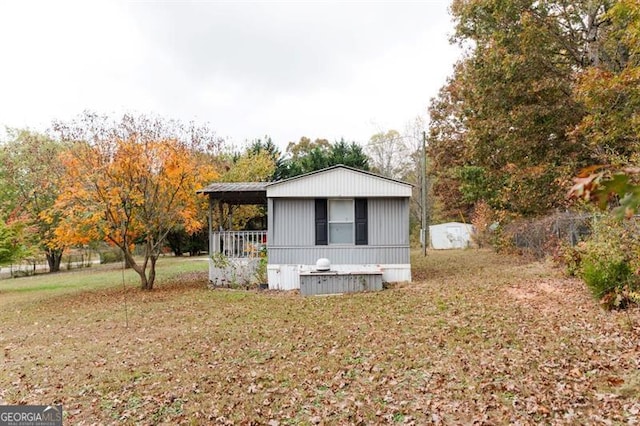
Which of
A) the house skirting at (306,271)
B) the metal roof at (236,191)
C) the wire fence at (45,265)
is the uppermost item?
the metal roof at (236,191)

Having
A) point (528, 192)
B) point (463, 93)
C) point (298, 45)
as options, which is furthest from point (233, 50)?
point (528, 192)

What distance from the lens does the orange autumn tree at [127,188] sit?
35.7 ft

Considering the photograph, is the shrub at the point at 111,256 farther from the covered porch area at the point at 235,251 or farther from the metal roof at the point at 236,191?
the covered porch area at the point at 235,251

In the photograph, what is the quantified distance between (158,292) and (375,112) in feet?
79.6

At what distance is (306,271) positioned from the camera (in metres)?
11.4

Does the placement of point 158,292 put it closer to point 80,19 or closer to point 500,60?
point 80,19

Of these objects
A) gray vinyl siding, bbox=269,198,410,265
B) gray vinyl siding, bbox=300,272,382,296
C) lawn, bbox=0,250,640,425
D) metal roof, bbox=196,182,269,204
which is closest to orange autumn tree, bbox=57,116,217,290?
metal roof, bbox=196,182,269,204

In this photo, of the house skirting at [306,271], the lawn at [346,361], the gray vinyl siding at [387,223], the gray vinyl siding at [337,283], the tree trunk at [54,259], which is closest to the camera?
the lawn at [346,361]

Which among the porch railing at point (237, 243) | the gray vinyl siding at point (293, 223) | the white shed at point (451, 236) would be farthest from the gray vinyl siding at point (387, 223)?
the white shed at point (451, 236)

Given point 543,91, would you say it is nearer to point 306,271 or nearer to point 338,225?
point 338,225

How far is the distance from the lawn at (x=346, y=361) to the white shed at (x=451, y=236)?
53.7 feet

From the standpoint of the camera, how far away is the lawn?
3916 mm

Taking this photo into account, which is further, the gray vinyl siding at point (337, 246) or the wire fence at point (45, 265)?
the wire fence at point (45, 265)

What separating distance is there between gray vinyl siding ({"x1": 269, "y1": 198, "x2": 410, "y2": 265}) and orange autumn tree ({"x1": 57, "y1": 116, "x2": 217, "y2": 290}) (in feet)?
9.47
